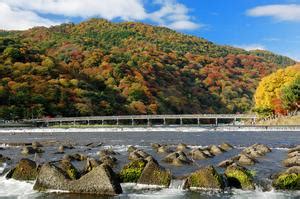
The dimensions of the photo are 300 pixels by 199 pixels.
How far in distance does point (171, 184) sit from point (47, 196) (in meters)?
6.62

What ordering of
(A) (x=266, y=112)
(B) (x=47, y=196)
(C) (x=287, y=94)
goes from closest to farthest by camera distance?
(B) (x=47, y=196)
(C) (x=287, y=94)
(A) (x=266, y=112)

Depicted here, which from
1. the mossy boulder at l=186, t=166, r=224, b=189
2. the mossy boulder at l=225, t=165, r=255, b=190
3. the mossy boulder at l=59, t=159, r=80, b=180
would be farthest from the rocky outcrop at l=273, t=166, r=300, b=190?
the mossy boulder at l=59, t=159, r=80, b=180

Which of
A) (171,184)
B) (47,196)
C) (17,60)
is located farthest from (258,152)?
(17,60)

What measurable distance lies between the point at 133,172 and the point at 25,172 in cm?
645

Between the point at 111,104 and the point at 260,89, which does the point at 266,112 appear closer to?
the point at 260,89

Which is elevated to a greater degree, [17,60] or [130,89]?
[17,60]

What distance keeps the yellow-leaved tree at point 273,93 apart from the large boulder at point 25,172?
86.0 metres

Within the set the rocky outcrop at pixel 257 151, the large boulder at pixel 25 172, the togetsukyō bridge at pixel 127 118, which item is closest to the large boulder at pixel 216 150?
the rocky outcrop at pixel 257 151

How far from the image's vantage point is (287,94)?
94125 millimetres

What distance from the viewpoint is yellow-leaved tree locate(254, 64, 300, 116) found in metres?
105

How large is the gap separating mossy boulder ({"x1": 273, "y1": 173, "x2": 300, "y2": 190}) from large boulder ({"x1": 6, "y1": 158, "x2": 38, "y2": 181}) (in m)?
13.8

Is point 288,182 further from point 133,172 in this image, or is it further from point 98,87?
point 98,87

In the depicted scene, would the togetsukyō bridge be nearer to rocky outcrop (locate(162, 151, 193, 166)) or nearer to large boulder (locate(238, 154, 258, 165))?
large boulder (locate(238, 154, 258, 165))

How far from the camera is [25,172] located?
25.8 m
